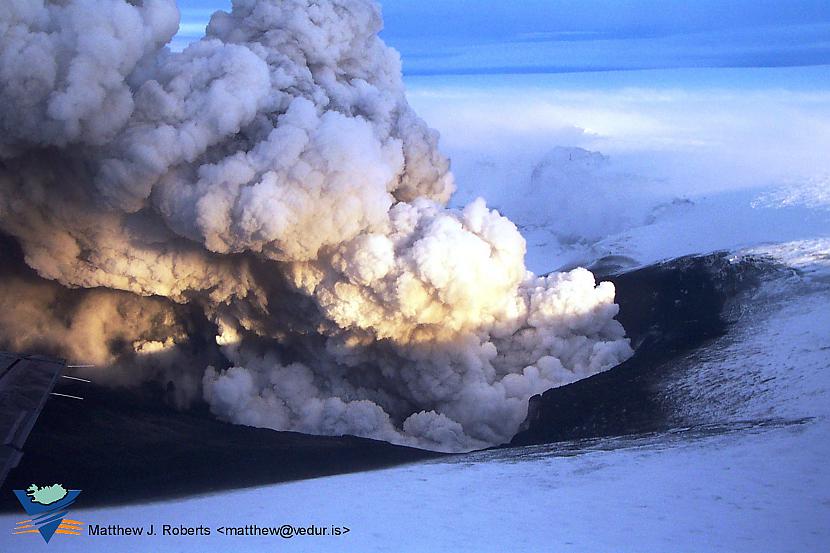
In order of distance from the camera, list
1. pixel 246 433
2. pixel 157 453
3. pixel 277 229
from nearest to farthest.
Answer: pixel 157 453
pixel 246 433
pixel 277 229

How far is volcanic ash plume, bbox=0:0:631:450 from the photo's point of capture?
1529 centimetres

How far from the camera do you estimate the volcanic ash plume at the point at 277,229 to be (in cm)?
1529

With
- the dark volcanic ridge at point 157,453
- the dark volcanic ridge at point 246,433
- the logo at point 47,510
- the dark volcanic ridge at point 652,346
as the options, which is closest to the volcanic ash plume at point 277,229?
the dark volcanic ridge at point 652,346

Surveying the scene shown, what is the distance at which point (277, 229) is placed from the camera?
617 inches

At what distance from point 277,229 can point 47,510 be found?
701cm

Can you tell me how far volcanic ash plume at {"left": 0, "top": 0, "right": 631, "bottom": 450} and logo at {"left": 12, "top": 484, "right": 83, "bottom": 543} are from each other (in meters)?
6.29

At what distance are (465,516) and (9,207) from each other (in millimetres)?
10361

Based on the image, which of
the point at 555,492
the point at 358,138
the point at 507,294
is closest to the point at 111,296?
the point at 358,138

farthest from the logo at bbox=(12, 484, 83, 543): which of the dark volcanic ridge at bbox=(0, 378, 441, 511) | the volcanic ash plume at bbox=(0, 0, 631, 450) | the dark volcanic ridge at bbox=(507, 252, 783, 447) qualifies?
the dark volcanic ridge at bbox=(507, 252, 783, 447)

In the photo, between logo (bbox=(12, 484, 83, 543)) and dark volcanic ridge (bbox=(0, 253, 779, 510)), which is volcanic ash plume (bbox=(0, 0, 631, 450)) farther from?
logo (bbox=(12, 484, 83, 543))

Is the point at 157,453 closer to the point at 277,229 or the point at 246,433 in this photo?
the point at 246,433

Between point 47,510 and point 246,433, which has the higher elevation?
point 246,433

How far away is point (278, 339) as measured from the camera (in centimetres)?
1850

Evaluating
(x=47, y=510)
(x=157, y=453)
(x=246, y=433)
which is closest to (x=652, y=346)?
(x=246, y=433)
